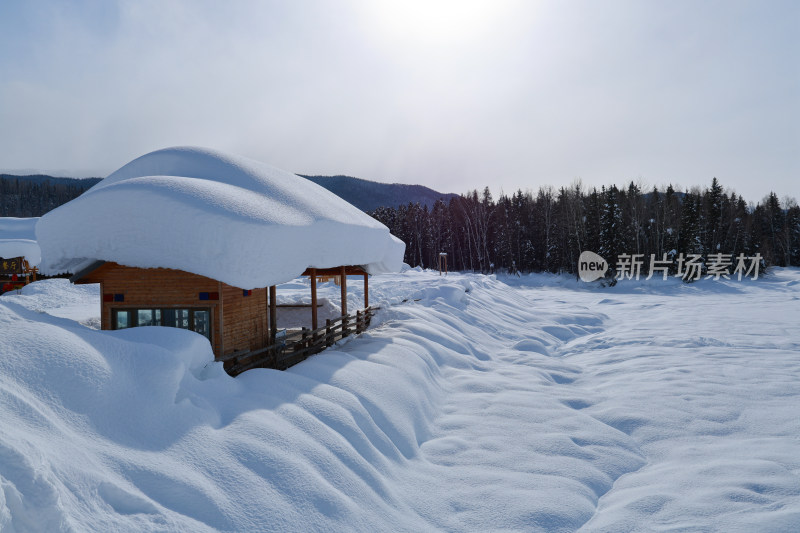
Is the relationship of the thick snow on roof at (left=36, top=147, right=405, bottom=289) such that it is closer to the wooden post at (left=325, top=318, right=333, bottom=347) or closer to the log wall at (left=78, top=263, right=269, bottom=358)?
the log wall at (left=78, top=263, right=269, bottom=358)

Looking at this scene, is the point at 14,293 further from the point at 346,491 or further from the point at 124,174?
the point at 346,491

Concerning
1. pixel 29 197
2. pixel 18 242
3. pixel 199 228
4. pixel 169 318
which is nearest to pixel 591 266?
pixel 169 318

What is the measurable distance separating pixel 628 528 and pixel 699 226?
Answer: 4866cm

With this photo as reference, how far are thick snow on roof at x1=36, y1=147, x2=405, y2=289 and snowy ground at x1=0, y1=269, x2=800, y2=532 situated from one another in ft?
5.49

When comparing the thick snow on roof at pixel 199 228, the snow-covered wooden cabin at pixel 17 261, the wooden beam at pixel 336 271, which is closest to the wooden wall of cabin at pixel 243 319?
the thick snow on roof at pixel 199 228

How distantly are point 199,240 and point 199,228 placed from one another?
8.2 inches

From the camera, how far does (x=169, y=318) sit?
32.8ft

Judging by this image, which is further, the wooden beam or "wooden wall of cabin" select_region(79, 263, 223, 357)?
the wooden beam

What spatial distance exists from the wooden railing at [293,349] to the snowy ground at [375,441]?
736mm

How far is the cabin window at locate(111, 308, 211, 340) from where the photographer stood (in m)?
9.91

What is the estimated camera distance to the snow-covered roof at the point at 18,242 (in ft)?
98.2

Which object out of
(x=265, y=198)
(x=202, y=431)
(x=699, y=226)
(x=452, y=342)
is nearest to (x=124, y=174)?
(x=265, y=198)

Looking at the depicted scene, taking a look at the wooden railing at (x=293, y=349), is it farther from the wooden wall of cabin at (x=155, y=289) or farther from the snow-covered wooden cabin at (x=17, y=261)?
the snow-covered wooden cabin at (x=17, y=261)

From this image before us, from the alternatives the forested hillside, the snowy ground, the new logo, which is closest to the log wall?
the snowy ground
